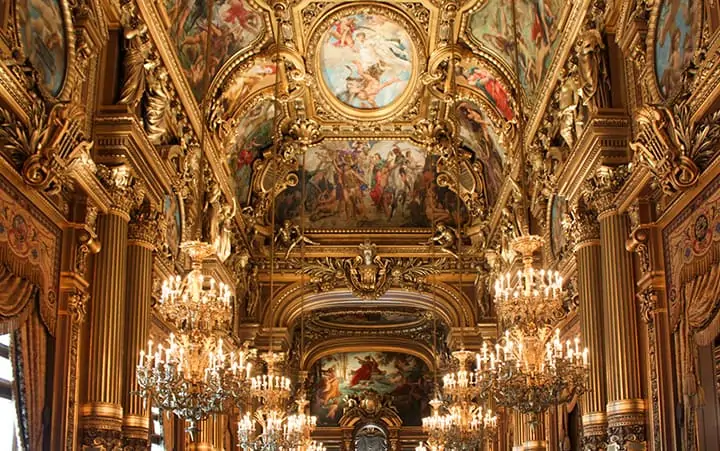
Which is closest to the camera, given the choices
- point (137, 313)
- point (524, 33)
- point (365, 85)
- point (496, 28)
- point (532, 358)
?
point (532, 358)

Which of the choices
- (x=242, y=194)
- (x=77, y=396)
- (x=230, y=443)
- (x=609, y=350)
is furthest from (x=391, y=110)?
(x=77, y=396)

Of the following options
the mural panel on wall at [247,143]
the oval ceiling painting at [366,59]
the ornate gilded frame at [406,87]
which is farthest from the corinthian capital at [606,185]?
the mural panel on wall at [247,143]

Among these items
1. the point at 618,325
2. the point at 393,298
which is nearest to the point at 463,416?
the point at 618,325

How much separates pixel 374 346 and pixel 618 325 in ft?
75.5

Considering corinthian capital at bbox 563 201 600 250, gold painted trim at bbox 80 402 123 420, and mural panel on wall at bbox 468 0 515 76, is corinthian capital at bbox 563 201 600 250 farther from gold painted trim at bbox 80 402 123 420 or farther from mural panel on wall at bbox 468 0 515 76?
gold painted trim at bbox 80 402 123 420

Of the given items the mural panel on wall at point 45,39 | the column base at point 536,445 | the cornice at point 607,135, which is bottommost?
the column base at point 536,445

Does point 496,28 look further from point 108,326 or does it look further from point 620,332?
point 108,326

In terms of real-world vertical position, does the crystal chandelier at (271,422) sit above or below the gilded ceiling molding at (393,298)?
below

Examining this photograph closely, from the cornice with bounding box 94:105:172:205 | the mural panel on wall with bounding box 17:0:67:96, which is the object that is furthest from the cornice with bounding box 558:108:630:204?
the mural panel on wall with bounding box 17:0:67:96

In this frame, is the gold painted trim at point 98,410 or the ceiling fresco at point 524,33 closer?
the gold painted trim at point 98,410

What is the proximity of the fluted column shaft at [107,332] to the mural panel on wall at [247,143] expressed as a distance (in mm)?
7742

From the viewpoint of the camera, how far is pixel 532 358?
1000cm

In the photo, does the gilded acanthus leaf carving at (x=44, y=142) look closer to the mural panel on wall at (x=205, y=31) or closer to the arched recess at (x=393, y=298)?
the mural panel on wall at (x=205, y=31)

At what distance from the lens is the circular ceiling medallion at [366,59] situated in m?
18.3
